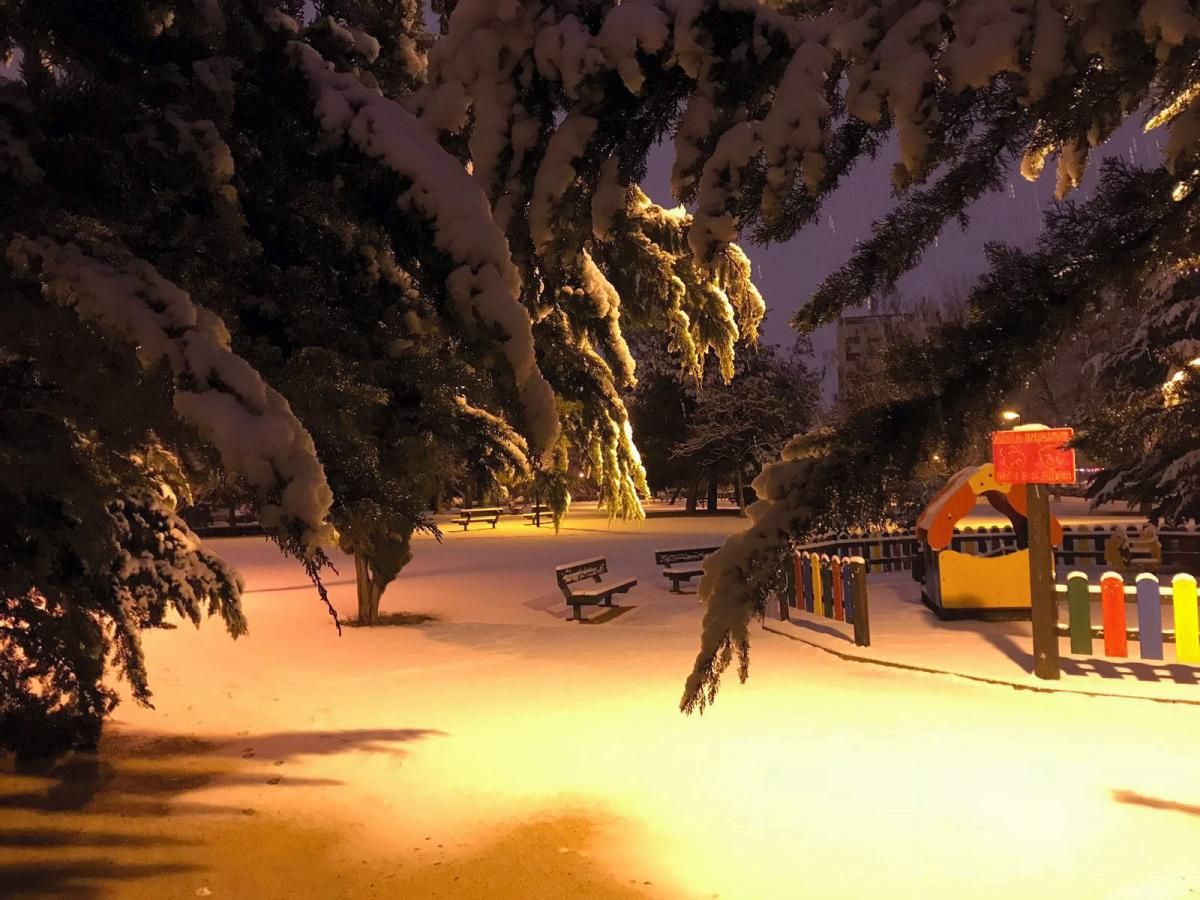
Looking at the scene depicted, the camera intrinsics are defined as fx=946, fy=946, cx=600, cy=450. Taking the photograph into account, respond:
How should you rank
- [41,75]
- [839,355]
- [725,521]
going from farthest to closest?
[839,355] < [725,521] < [41,75]

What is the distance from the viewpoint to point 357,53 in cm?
461

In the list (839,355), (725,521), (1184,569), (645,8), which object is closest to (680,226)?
(645,8)

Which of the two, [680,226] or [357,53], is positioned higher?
[357,53]

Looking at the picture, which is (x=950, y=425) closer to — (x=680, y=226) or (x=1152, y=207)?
(x=1152, y=207)

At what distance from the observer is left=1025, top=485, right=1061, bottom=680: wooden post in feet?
29.8

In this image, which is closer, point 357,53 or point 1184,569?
point 357,53

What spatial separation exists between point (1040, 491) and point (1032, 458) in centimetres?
40

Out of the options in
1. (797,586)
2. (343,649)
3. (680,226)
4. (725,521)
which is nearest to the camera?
(680,226)

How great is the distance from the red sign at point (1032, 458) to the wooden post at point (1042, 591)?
226 millimetres

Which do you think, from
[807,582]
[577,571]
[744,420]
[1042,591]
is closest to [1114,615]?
[1042,591]

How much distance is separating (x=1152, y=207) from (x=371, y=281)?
274 cm

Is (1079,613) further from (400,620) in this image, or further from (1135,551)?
(400,620)

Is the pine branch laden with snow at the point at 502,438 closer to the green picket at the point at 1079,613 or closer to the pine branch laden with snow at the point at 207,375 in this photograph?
the pine branch laden with snow at the point at 207,375

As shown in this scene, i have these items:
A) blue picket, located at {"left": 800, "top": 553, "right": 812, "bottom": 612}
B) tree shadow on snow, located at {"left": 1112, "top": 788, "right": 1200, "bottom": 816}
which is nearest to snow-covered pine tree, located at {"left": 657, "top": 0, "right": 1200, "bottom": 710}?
tree shadow on snow, located at {"left": 1112, "top": 788, "right": 1200, "bottom": 816}
